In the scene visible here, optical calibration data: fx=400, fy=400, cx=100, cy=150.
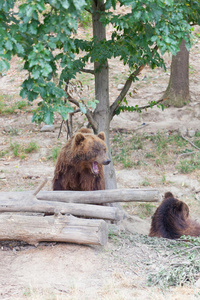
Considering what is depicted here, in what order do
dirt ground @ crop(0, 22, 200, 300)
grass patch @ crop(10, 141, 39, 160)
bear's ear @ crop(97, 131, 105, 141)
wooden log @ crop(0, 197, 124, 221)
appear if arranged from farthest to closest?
grass patch @ crop(10, 141, 39, 160) → bear's ear @ crop(97, 131, 105, 141) → wooden log @ crop(0, 197, 124, 221) → dirt ground @ crop(0, 22, 200, 300)

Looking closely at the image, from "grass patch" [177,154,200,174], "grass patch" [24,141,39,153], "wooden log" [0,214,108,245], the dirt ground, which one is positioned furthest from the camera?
"grass patch" [24,141,39,153]

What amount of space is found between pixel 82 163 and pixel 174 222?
5.80 ft

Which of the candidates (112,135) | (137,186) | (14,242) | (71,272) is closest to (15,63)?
(112,135)

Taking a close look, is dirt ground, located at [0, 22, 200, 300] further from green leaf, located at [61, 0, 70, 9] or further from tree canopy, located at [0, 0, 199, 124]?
green leaf, located at [61, 0, 70, 9]

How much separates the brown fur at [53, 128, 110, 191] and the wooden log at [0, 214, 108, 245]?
4.75 ft

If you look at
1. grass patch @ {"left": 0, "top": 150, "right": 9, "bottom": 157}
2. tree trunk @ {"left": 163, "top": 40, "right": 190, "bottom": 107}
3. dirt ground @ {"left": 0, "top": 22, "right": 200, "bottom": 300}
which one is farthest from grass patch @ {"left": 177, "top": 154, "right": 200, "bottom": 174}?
grass patch @ {"left": 0, "top": 150, "right": 9, "bottom": 157}

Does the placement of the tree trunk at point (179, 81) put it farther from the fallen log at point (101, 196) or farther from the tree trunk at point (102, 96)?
the fallen log at point (101, 196)

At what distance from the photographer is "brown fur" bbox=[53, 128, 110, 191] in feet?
21.1

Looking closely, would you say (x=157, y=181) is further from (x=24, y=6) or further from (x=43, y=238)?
(x=24, y=6)

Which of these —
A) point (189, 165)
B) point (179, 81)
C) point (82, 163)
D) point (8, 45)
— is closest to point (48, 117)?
point (8, 45)

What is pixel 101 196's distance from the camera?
5.80 meters

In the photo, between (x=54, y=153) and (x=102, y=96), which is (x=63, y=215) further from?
(x=54, y=153)

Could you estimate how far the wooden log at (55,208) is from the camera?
5.52 metres

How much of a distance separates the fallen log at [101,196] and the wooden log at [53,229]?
→ 59cm
